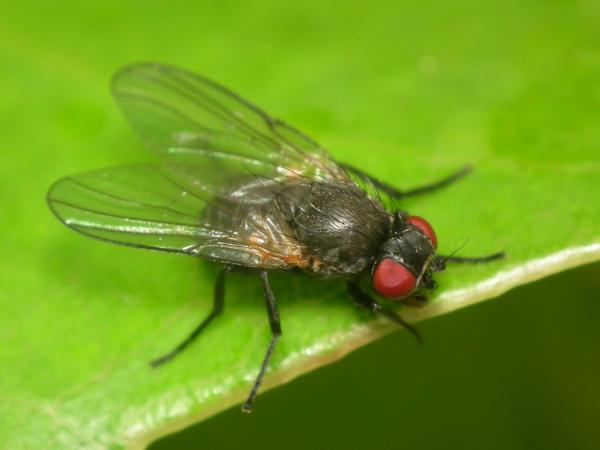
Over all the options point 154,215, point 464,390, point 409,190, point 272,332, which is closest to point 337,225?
point 409,190

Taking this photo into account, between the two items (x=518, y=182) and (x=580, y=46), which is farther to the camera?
(x=580, y=46)

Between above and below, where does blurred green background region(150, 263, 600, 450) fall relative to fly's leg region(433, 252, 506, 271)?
below

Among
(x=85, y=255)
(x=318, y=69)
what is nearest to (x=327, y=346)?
(x=85, y=255)

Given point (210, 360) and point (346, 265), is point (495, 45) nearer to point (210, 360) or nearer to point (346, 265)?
point (346, 265)

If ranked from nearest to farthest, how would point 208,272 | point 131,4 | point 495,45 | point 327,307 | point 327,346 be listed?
point 327,346
point 327,307
point 208,272
point 495,45
point 131,4

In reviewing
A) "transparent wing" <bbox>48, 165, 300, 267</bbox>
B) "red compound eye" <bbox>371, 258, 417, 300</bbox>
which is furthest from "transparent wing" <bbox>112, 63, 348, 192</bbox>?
"red compound eye" <bbox>371, 258, 417, 300</bbox>

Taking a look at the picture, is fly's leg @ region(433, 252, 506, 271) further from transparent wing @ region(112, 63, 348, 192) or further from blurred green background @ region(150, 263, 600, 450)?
transparent wing @ region(112, 63, 348, 192)

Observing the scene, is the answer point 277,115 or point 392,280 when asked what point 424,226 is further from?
point 277,115
